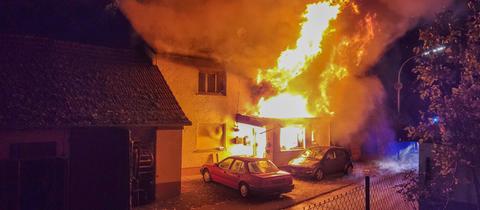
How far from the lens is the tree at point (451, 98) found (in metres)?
5.07

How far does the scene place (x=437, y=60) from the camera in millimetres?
5582

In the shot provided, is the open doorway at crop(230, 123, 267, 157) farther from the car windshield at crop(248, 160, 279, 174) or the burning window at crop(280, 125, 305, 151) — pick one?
the car windshield at crop(248, 160, 279, 174)

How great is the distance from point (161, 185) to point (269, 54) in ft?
30.9

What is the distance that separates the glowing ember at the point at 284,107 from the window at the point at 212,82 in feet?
8.50

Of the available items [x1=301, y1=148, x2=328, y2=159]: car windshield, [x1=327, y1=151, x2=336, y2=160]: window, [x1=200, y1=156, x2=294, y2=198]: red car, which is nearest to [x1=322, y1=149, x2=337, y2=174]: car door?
[x1=327, y1=151, x2=336, y2=160]: window

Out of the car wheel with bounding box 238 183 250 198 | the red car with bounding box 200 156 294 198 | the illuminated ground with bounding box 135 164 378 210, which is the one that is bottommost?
the illuminated ground with bounding box 135 164 378 210

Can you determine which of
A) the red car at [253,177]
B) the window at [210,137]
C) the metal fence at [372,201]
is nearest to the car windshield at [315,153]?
the metal fence at [372,201]

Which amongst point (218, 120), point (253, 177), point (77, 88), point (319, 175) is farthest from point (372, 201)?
point (77, 88)

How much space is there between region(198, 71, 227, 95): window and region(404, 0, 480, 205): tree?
13.2 m

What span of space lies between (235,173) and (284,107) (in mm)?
7711

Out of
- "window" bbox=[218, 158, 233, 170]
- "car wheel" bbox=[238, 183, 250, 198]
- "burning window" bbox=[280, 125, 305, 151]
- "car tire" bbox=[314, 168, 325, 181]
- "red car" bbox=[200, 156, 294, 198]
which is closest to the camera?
"red car" bbox=[200, 156, 294, 198]

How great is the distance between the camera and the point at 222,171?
49.2ft

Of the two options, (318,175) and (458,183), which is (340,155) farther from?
(458,183)

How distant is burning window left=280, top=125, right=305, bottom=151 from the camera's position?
20.4m
